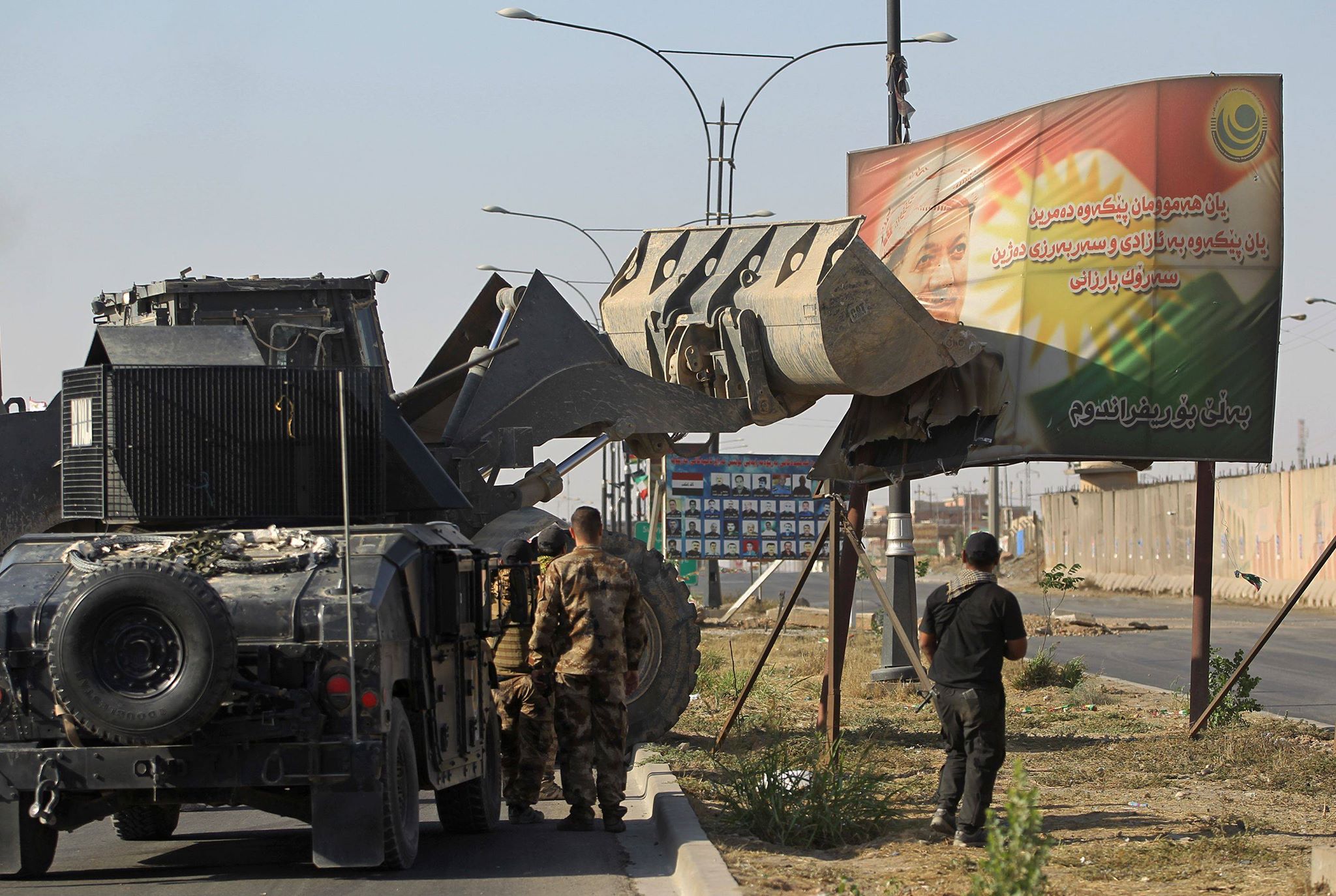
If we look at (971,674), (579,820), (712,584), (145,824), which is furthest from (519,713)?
(712,584)

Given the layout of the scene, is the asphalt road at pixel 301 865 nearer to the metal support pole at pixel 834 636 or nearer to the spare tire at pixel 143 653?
the spare tire at pixel 143 653

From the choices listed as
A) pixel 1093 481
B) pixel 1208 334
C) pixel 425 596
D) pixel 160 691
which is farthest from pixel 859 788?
pixel 1093 481

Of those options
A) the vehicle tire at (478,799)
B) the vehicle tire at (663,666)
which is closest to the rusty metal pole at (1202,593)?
the vehicle tire at (663,666)

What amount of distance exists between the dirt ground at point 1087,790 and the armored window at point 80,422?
13.4 feet

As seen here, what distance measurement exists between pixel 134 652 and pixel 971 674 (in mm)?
4090

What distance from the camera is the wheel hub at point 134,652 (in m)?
7.84

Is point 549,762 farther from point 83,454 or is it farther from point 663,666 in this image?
point 83,454

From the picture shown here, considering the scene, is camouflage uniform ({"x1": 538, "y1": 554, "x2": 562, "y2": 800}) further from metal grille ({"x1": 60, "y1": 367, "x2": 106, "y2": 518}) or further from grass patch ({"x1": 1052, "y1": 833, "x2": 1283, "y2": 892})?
grass patch ({"x1": 1052, "y1": 833, "x2": 1283, "y2": 892})

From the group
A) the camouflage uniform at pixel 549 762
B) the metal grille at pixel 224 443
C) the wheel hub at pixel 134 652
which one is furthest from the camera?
the camouflage uniform at pixel 549 762

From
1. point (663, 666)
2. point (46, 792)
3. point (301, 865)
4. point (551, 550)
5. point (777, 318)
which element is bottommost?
point (301, 865)

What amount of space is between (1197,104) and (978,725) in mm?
7142

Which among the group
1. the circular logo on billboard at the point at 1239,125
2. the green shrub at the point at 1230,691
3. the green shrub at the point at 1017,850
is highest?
the circular logo on billboard at the point at 1239,125

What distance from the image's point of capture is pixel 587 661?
9945mm

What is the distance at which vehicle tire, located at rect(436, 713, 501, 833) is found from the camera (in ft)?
32.9
